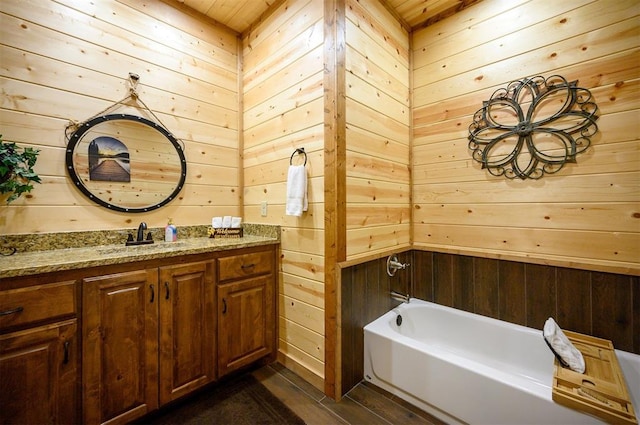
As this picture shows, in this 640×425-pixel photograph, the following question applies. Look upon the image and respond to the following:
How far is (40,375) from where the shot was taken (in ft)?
3.79

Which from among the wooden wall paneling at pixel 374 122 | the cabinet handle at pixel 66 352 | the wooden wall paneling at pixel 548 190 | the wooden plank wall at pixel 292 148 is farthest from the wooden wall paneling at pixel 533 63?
the cabinet handle at pixel 66 352

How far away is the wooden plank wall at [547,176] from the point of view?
1530mm

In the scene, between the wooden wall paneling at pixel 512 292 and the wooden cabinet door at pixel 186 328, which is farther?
the wooden wall paneling at pixel 512 292

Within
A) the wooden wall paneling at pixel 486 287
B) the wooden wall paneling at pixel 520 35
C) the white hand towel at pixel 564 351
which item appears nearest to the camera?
the white hand towel at pixel 564 351

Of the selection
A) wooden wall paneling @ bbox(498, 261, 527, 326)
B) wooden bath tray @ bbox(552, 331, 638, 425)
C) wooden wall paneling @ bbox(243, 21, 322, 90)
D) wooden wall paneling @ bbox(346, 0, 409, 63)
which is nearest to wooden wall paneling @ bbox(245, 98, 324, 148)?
wooden wall paneling @ bbox(243, 21, 322, 90)

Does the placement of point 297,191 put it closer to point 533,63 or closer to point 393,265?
point 393,265

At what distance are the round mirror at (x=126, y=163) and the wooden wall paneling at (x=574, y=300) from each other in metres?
2.81

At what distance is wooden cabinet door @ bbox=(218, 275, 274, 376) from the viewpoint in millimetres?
1754

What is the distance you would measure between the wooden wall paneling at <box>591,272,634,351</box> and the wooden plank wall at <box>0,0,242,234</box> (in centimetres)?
264

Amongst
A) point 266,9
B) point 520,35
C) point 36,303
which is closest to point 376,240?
point 520,35

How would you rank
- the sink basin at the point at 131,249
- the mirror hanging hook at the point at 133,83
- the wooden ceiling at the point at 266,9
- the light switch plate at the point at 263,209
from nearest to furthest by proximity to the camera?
the sink basin at the point at 131,249, the mirror hanging hook at the point at 133,83, the wooden ceiling at the point at 266,9, the light switch plate at the point at 263,209

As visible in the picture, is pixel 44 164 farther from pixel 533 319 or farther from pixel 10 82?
pixel 533 319

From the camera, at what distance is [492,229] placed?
1.99 metres

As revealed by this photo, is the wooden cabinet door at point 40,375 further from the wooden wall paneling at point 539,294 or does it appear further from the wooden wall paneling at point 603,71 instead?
the wooden wall paneling at point 603,71
